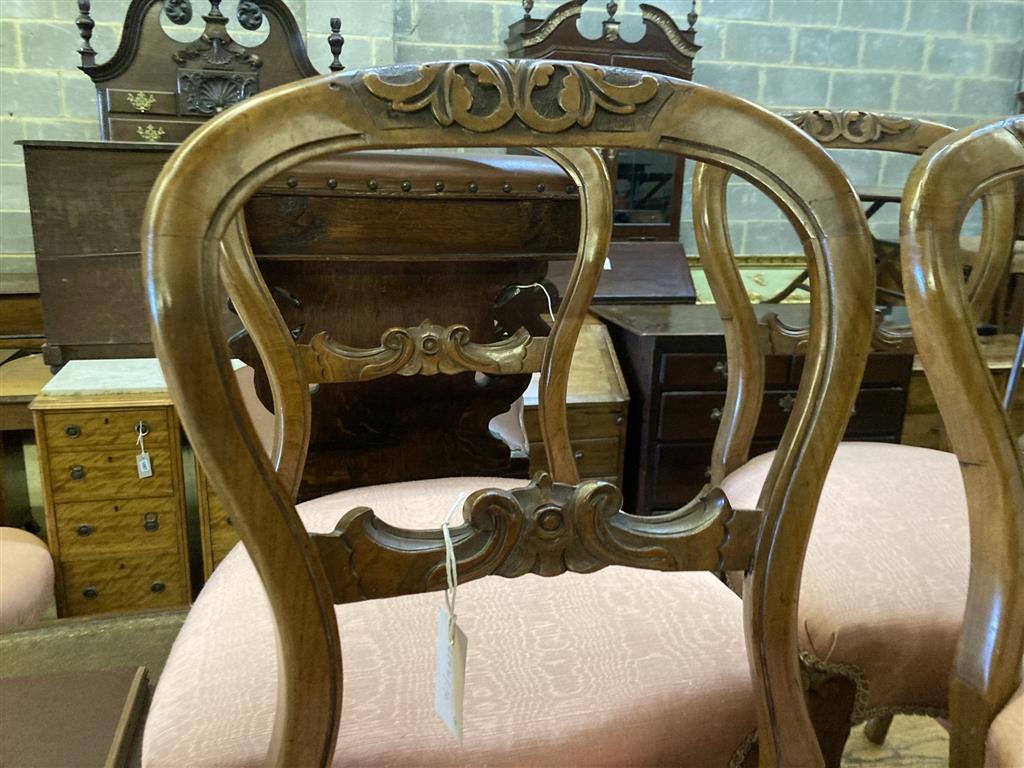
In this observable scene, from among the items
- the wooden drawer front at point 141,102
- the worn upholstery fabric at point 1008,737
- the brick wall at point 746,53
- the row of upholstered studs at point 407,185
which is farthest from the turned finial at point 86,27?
the worn upholstery fabric at point 1008,737

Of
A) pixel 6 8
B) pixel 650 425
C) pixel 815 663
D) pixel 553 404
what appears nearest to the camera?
pixel 815 663

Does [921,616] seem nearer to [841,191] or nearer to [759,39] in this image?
[841,191]

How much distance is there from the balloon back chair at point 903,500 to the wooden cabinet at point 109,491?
4.05ft

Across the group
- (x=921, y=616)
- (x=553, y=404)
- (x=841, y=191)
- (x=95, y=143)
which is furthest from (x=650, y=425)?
(x=841, y=191)

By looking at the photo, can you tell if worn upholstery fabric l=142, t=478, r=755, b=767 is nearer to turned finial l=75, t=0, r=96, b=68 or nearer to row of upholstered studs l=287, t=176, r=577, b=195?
row of upholstered studs l=287, t=176, r=577, b=195

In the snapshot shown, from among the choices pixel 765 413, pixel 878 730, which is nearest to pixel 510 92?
pixel 878 730

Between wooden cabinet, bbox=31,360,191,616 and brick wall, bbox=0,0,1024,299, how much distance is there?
1.21 m

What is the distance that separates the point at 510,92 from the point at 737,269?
70 centimetres

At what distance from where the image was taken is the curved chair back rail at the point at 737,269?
1031mm

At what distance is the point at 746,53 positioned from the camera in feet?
9.75

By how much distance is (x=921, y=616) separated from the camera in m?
0.77

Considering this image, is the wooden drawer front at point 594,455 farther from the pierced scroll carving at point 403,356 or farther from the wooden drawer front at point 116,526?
the pierced scroll carving at point 403,356

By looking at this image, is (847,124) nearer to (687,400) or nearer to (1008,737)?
(1008,737)

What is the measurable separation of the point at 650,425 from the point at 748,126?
1738 millimetres
